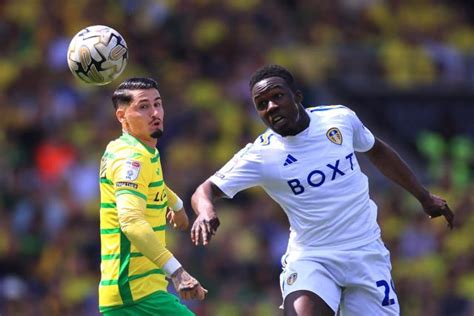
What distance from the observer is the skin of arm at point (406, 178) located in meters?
9.39

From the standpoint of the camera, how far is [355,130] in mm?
9180

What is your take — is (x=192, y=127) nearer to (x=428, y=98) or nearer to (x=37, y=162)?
(x=37, y=162)

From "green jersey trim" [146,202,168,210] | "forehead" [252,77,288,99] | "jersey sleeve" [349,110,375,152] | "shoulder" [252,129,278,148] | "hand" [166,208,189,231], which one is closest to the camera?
"green jersey trim" [146,202,168,210]

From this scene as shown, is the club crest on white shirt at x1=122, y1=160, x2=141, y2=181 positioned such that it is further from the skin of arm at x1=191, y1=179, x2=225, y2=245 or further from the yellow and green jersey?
the skin of arm at x1=191, y1=179, x2=225, y2=245

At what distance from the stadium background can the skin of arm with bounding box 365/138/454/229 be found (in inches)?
208

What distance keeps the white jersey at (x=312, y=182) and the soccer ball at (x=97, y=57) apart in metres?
1.15

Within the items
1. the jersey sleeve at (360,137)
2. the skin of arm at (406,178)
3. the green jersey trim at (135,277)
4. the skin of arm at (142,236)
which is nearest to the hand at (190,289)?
the skin of arm at (142,236)

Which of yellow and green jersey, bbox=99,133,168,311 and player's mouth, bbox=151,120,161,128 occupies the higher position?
player's mouth, bbox=151,120,161,128

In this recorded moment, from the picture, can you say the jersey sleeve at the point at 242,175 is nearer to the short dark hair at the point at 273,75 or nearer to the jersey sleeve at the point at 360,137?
the short dark hair at the point at 273,75

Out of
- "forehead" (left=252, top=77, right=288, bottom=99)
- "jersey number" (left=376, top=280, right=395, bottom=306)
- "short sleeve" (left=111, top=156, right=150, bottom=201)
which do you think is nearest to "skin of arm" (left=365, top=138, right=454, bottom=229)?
"jersey number" (left=376, top=280, right=395, bottom=306)

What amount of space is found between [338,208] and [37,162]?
8.56 m

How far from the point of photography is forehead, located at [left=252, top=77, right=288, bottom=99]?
28.9ft

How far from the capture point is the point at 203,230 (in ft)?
26.3

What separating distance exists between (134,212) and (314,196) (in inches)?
52.3
